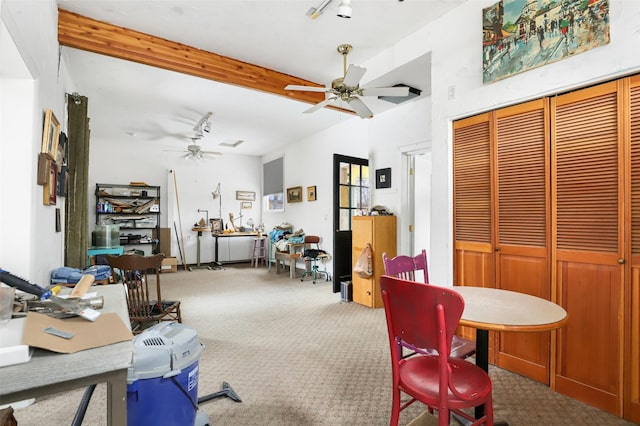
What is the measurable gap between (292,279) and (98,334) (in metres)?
5.18

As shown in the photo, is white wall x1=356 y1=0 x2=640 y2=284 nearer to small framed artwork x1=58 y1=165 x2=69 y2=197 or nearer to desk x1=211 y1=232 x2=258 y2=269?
small framed artwork x1=58 y1=165 x2=69 y2=197

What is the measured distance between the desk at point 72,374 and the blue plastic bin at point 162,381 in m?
0.53

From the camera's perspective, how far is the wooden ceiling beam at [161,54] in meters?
2.92

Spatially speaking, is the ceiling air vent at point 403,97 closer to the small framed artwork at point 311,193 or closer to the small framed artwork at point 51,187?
the small framed artwork at point 311,193

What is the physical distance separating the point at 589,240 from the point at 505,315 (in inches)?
40.7

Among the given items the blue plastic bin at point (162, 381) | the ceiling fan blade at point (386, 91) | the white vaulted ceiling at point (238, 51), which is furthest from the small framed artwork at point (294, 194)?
the blue plastic bin at point (162, 381)

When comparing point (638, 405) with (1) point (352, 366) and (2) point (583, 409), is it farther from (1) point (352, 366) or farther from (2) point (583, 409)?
(1) point (352, 366)

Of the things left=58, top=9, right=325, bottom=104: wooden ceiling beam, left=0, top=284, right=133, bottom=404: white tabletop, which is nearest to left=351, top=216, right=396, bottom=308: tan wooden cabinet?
left=58, top=9, right=325, bottom=104: wooden ceiling beam

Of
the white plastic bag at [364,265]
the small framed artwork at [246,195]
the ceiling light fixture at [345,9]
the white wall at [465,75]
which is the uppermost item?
the ceiling light fixture at [345,9]

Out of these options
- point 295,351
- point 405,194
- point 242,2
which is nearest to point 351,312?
point 295,351

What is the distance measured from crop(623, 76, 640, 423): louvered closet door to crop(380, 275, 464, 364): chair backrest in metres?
1.44

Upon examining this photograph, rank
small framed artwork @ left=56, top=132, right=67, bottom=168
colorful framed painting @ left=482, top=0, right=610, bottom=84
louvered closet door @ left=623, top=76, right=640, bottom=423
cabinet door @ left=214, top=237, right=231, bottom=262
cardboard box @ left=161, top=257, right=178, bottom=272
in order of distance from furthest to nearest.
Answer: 1. cabinet door @ left=214, top=237, right=231, bottom=262
2. cardboard box @ left=161, top=257, right=178, bottom=272
3. small framed artwork @ left=56, top=132, right=67, bottom=168
4. colorful framed painting @ left=482, top=0, right=610, bottom=84
5. louvered closet door @ left=623, top=76, right=640, bottom=423

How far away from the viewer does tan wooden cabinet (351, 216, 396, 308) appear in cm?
432

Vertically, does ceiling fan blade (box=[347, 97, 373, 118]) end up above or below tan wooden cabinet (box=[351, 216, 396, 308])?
above
